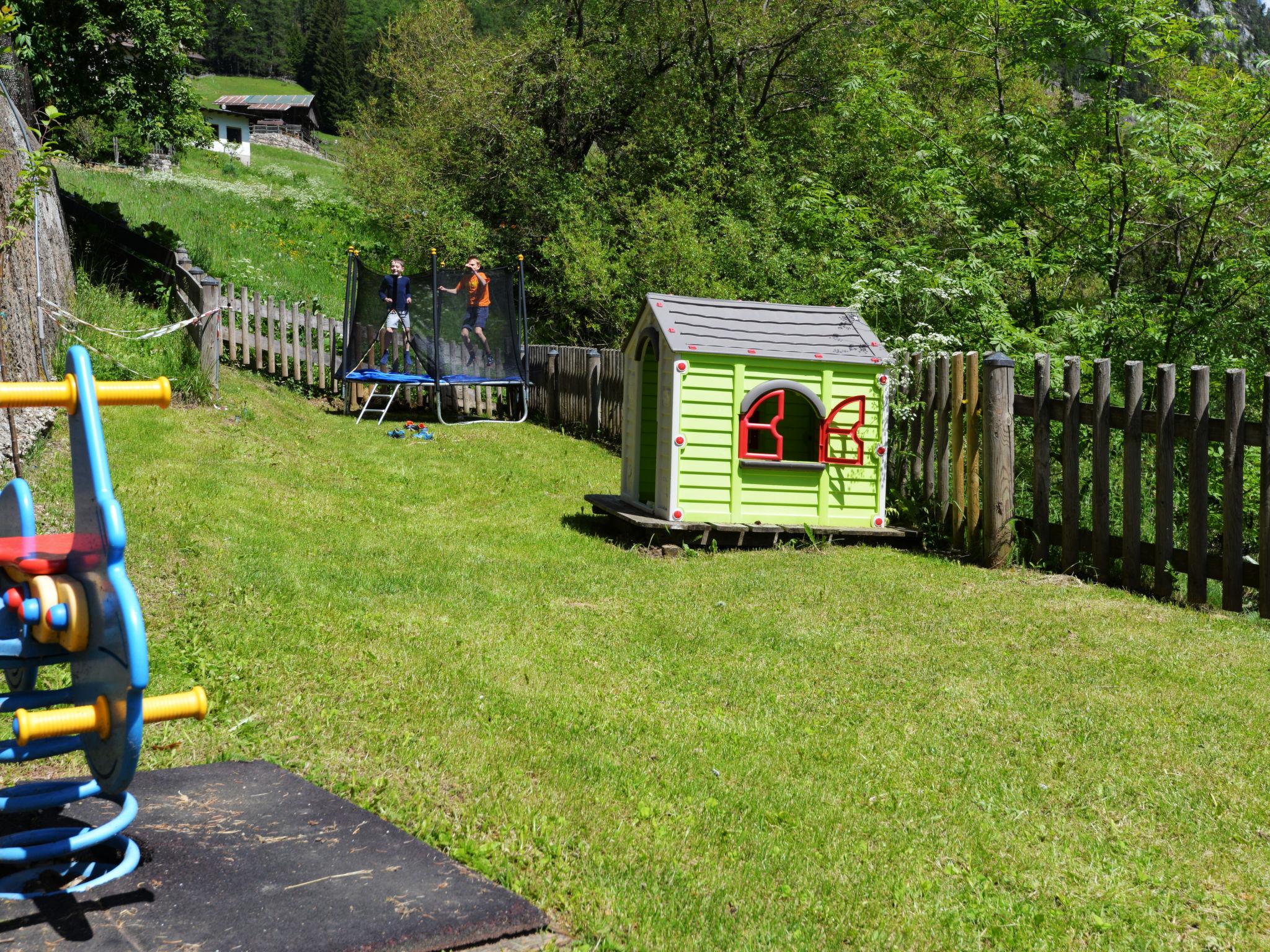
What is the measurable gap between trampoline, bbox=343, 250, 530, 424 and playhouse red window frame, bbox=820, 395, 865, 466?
8.10 metres

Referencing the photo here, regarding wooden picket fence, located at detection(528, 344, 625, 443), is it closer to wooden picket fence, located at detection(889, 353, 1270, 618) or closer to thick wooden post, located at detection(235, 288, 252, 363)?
thick wooden post, located at detection(235, 288, 252, 363)

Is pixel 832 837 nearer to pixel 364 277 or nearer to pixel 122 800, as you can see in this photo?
pixel 122 800

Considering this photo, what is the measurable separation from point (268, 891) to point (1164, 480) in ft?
21.6

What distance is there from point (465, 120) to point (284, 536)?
17521 millimetres

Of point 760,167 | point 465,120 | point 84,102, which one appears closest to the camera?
point 84,102

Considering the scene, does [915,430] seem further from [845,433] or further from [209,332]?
[209,332]

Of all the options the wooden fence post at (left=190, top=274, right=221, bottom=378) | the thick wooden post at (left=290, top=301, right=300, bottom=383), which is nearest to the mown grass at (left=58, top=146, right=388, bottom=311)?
the thick wooden post at (left=290, top=301, right=300, bottom=383)

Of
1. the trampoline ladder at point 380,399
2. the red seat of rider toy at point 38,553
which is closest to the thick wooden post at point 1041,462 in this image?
the red seat of rider toy at point 38,553

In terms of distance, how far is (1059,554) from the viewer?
870 cm

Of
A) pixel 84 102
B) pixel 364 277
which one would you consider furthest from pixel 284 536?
pixel 84 102

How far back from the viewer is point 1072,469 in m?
8.24

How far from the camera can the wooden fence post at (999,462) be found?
340 inches

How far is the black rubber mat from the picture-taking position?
2750 millimetres

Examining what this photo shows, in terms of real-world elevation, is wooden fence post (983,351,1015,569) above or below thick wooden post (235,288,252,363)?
below
